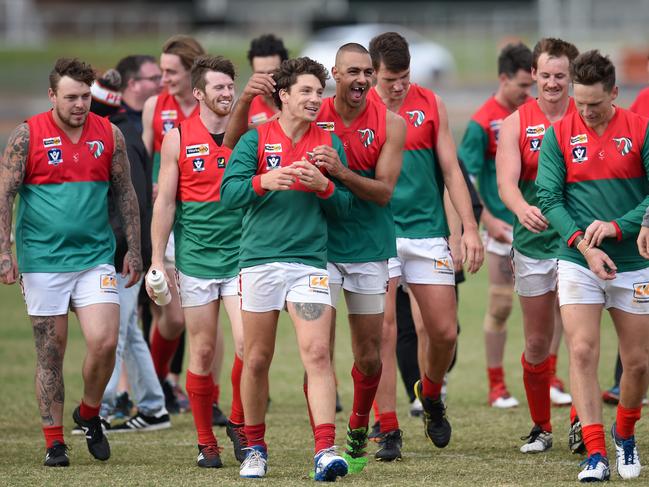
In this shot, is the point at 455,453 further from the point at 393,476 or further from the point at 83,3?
the point at 83,3

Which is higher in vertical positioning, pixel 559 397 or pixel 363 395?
pixel 363 395

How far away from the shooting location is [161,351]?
32.1 ft

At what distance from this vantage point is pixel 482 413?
962cm

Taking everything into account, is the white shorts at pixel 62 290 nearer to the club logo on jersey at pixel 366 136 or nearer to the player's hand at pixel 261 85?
the player's hand at pixel 261 85

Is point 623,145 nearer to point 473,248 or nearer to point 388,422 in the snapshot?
point 473,248

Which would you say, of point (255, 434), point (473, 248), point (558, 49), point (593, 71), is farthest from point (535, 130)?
point (255, 434)

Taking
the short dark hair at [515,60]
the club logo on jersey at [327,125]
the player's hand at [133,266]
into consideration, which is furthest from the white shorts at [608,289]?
the short dark hair at [515,60]

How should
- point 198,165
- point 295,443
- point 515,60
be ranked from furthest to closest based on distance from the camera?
point 515,60 → point 295,443 → point 198,165

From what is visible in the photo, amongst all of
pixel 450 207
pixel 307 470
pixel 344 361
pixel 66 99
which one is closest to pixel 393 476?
pixel 307 470

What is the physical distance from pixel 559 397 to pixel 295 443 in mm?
2519

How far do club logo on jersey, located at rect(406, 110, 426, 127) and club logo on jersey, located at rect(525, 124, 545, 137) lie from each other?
66 cm

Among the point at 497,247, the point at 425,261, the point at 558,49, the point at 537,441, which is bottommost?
the point at 537,441

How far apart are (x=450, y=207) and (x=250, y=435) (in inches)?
95.2

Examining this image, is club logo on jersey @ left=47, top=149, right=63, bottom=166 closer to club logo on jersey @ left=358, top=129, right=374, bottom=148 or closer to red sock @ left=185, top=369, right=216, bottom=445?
red sock @ left=185, top=369, right=216, bottom=445
